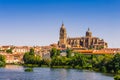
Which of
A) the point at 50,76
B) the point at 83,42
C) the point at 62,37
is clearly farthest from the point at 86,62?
the point at 83,42

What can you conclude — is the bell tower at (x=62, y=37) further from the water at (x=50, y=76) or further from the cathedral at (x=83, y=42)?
the water at (x=50, y=76)

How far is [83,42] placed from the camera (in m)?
102

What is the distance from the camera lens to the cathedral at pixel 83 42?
99188 mm

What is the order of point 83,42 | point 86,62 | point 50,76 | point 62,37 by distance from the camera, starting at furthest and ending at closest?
point 83,42 < point 62,37 < point 86,62 < point 50,76

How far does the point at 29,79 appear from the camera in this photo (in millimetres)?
35750

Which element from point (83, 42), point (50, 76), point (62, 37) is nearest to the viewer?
point (50, 76)

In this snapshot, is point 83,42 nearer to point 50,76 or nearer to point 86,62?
point 86,62

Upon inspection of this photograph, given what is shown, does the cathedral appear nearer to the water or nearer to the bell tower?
the bell tower

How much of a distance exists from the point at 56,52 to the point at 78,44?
1098 inches

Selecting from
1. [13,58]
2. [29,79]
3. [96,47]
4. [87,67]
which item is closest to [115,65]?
[87,67]

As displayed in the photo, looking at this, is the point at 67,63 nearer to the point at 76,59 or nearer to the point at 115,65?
the point at 76,59

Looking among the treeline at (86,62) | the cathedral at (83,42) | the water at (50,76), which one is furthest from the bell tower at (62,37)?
the water at (50,76)

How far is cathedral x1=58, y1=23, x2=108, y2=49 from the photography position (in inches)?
3905

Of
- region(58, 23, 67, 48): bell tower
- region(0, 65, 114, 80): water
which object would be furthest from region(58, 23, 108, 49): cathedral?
region(0, 65, 114, 80): water
